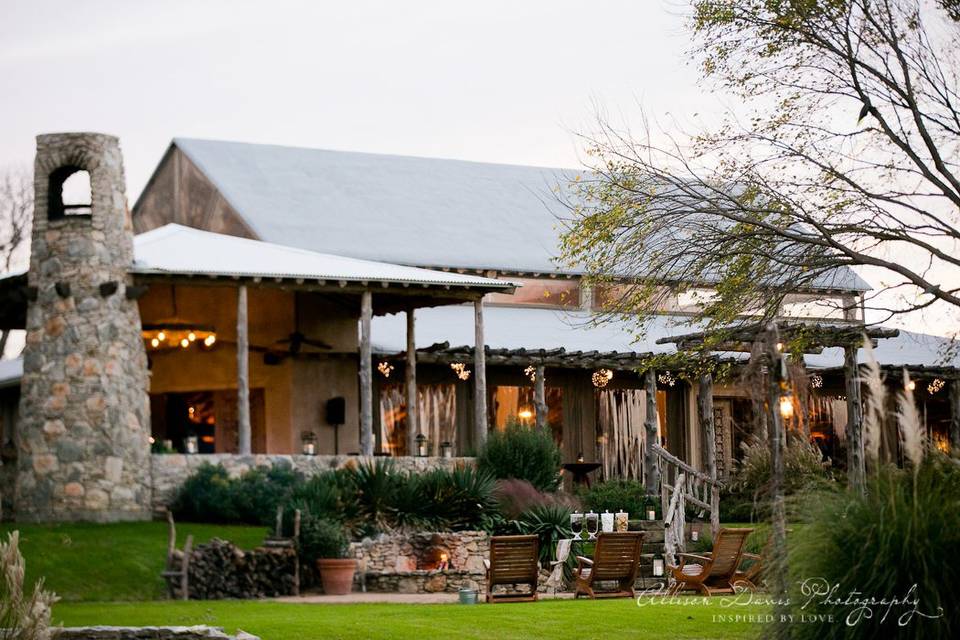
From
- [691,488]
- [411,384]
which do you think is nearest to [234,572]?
[411,384]

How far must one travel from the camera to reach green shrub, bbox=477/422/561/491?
20828 millimetres

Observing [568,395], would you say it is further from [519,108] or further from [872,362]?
[872,362]

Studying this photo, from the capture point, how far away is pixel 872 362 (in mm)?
7387

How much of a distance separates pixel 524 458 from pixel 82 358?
6430 mm

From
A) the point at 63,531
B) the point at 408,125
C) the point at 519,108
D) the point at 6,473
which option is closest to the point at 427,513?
the point at 63,531

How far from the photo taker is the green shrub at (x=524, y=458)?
20.8m

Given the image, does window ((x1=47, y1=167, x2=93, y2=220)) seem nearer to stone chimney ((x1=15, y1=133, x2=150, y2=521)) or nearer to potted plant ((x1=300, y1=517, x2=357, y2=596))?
stone chimney ((x1=15, y1=133, x2=150, y2=521))

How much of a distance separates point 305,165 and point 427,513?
12453mm

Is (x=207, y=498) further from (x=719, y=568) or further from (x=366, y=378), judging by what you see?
(x=719, y=568)

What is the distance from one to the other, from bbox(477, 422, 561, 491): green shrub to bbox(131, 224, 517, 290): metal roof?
2.31 m

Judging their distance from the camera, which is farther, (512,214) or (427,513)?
(512,214)

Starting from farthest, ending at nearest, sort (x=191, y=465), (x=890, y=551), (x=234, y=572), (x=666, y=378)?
(x=666, y=378) → (x=191, y=465) → (x=234, y=572) → (x=890, y=551)

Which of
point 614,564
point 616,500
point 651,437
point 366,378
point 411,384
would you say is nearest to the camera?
point 614,564

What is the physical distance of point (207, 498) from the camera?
18891mm
